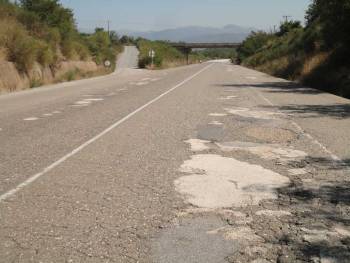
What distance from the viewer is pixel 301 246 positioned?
4.48m

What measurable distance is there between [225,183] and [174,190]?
724 mm

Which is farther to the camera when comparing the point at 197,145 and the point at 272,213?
the point at 197,145

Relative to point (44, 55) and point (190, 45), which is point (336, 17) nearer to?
point (44, 55)

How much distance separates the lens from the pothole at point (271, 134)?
9648 mm

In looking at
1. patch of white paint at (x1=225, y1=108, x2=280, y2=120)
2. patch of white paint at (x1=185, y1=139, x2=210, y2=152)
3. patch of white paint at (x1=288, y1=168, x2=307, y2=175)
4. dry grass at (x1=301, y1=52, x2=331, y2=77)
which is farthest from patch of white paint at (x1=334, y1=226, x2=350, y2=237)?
dry grass at (x1=301, y1=52, x2=331, y2=77)

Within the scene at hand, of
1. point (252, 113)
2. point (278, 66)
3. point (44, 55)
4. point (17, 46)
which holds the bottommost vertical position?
point (278, 66)

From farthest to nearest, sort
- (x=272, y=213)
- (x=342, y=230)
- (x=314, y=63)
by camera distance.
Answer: (x=314, y=63) < (x=272, y=213) < (x=342, y=230)

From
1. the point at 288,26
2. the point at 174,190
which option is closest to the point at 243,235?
the point at 174,190

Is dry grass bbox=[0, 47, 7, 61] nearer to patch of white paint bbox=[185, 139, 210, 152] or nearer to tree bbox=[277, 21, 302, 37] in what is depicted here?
patch of white paint bbox=[185, 139, 210, 152]

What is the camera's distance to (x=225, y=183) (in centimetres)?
650

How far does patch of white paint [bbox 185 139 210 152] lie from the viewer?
340 inches

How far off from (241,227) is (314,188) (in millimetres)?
1717

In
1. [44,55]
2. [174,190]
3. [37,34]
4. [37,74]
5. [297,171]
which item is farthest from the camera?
[37,34]

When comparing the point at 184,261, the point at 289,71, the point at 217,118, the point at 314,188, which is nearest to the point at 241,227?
the point at 184,261
